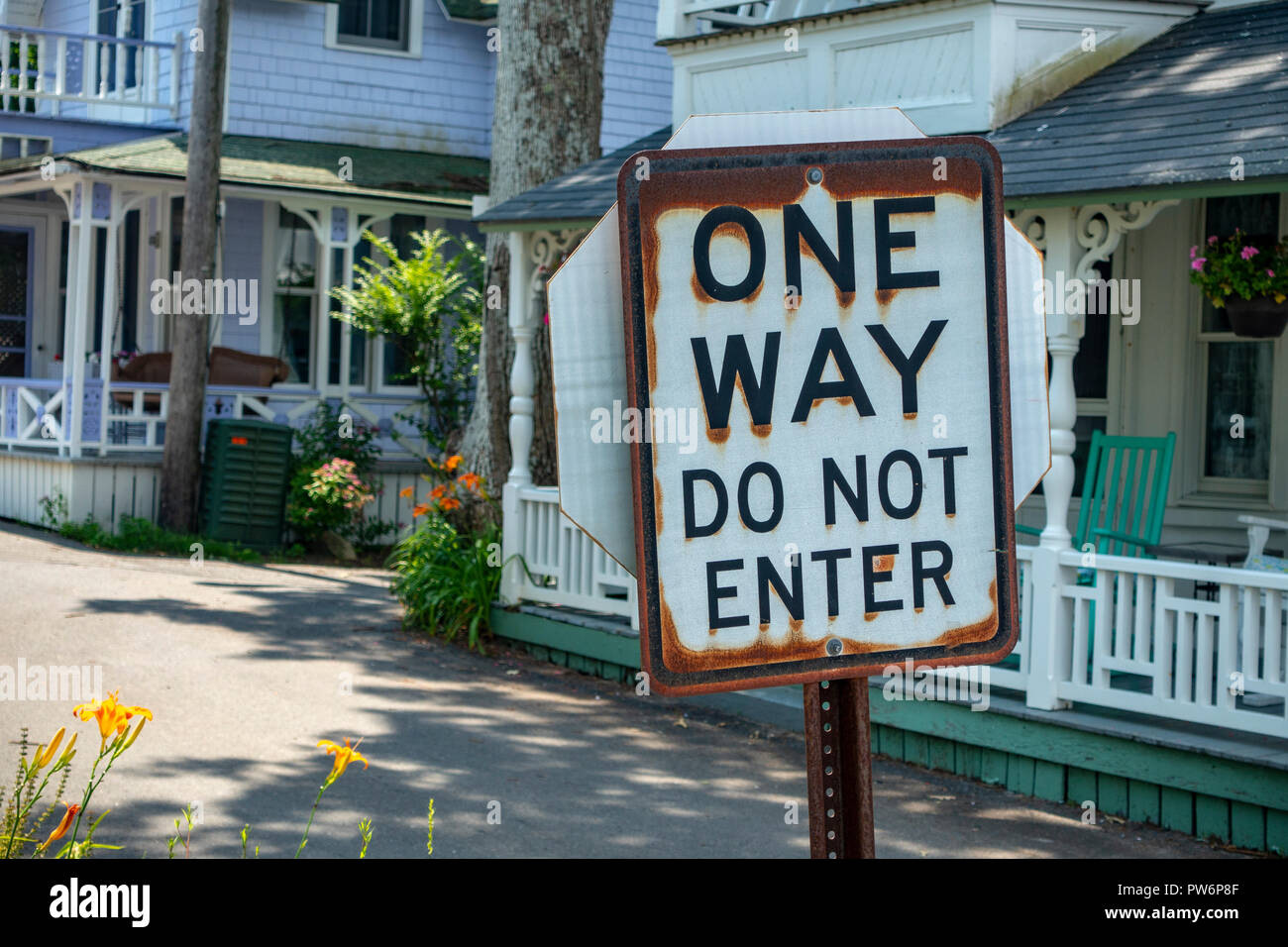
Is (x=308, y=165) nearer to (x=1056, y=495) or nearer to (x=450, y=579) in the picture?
(x=450, y=579)

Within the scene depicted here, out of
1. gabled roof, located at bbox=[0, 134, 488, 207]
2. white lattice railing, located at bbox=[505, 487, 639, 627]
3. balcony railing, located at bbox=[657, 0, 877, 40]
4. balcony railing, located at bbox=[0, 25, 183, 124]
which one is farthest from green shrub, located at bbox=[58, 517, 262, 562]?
balcony railing, located at bbox=[657, 0, 877, 40]

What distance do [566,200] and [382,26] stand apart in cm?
1023

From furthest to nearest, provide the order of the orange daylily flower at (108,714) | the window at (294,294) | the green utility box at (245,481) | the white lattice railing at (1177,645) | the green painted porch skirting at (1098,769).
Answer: the window at (294,294), the green utility box at (245,481), the white lattice railing at (1177,645), the green painted porch skirting at (1098,769), the orange daylily flower at (108,714)

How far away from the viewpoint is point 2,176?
53.2ft

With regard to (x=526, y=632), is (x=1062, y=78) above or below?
above

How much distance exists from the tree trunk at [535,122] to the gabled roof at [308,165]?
5.49 metres

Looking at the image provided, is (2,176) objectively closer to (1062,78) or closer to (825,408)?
(1062,78)

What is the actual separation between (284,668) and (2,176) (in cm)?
981

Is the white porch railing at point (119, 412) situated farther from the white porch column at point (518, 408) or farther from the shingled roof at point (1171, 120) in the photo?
the shingled roof at point (1171, 120)

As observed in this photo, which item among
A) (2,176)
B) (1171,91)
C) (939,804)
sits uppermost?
(2,176)

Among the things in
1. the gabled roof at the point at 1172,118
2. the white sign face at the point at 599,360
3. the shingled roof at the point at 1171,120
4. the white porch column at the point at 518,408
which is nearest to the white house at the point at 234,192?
the white porch column at the point at 518,408

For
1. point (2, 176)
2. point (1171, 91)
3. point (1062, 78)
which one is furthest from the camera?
point (2, 176)

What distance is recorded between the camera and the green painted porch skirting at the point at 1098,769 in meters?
6.32
